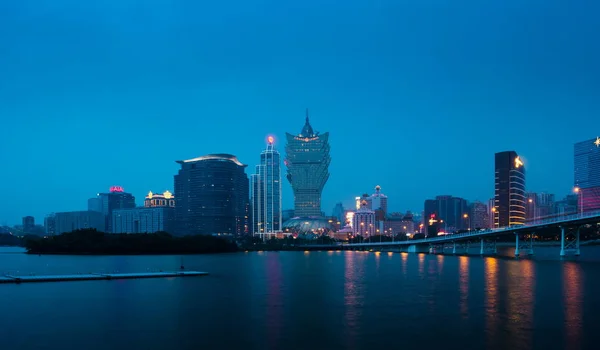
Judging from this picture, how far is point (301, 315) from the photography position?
1563 inches

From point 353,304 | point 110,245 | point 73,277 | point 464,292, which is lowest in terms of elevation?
point 110,245

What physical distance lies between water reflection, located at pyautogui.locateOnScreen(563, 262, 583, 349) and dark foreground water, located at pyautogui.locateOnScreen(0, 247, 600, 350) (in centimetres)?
7

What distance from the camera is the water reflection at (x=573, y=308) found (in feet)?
103

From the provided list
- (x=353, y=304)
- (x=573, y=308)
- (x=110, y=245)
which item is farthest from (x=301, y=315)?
(x=110, y=245)

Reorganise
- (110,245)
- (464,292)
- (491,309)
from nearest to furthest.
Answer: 1. (491,309)
2. (464,292)
3. (110,245)

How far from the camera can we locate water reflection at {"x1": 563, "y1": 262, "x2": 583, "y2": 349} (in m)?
31.3

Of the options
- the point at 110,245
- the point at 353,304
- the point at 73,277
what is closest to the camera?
the point at 353,304

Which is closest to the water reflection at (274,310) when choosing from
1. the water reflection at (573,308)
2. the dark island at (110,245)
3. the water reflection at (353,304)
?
the water reflection at (353,304)

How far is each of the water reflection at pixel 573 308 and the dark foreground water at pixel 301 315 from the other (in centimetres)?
7

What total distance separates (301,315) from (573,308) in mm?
21146

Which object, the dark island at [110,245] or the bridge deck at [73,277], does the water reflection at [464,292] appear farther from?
the dark island at [110,245]

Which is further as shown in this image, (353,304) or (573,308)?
(353,304)

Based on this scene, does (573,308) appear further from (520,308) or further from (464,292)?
(464,292)

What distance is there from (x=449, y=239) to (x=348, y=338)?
115 metres
